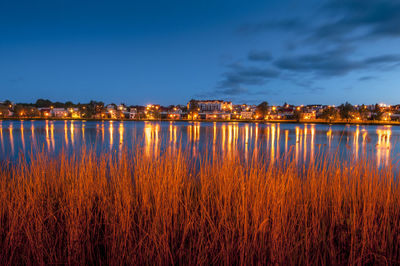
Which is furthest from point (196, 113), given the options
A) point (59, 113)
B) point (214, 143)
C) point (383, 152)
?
point (214, 143)

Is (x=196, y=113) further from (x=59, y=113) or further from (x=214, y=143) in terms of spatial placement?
(x=214, y=143)

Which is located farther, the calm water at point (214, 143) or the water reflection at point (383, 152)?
the water reflection at point (383, 152)

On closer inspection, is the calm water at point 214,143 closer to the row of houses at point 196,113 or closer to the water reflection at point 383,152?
the water reflection at point 383,152

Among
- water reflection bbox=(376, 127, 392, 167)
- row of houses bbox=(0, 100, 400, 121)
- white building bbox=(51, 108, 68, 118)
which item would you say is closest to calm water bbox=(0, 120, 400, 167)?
water reflection bbox=(376, 127, 392, 167)

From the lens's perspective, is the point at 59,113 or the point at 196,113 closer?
the point at 196,113

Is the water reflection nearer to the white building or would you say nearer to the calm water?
the calm water

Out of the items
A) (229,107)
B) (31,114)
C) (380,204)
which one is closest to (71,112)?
(31,114)

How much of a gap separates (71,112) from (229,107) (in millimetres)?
77078

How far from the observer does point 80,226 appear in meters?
2.86

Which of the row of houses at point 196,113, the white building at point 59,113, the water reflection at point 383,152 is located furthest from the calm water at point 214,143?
the white building at point 59,113

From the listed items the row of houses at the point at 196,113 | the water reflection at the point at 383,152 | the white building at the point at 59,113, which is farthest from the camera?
the white building at the point at 59,113

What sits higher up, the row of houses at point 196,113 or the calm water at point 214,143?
the row of houses at point 196,113

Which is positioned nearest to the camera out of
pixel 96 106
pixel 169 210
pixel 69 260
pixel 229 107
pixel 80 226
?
pixel 69 260

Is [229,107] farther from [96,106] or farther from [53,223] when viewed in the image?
[53,223]
